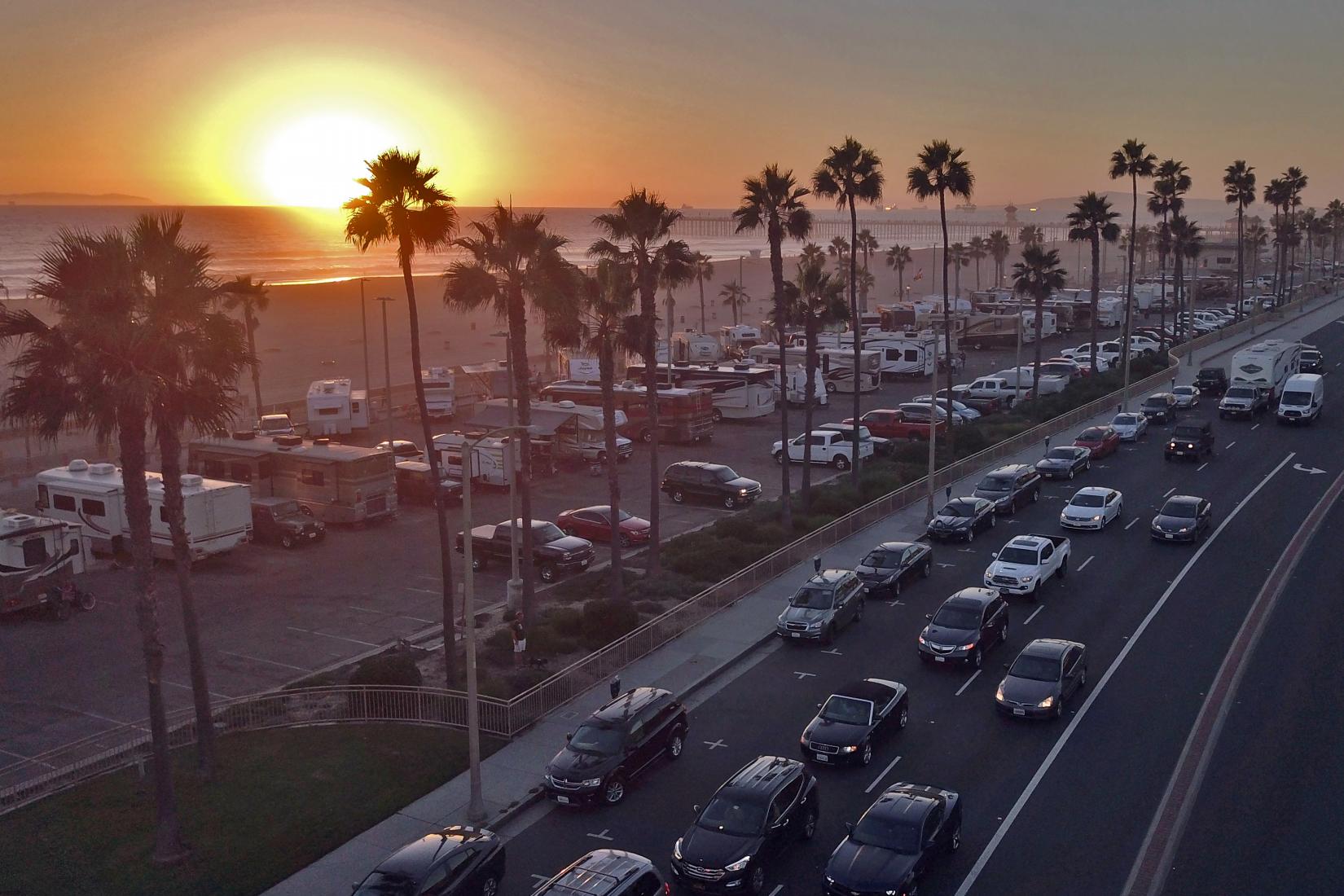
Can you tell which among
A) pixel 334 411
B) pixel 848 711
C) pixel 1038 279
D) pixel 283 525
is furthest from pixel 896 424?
pixel 848 711

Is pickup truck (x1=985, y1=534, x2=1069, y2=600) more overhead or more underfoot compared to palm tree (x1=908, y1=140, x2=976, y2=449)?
more underfoot

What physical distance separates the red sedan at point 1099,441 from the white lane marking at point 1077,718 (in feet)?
35.1

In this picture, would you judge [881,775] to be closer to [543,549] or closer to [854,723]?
[854,723]

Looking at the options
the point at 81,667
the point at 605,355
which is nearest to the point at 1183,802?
the point at 605,355

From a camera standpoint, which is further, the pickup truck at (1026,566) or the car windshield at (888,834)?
the pickup truck at (1026,566)

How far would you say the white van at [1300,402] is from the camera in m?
61.7

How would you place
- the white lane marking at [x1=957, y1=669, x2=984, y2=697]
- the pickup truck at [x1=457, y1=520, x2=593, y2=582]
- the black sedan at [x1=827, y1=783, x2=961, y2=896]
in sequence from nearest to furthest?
the black sedan at [x1=827, y1=783, x2=961, y2=896], the white lane marking at [x1=957, y1=669, x2=984, y2=697], the pickup truck at [x1=457, y1=520, x2=593, y2=582]

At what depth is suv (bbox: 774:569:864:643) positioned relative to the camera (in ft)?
106

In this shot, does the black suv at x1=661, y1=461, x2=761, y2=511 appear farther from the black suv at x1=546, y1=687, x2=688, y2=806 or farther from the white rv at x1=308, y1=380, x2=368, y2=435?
the black suv at x1=546, y1=687, x2=688, y2=806

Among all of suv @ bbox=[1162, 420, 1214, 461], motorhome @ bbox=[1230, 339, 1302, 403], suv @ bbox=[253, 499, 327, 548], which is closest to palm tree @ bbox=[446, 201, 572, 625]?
suv @ bbox=[253, 499, 327, 548]

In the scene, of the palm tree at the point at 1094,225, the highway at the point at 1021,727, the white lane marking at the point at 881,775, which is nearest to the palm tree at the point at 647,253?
the highway at the point at 1021,727

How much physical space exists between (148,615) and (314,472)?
27359 mm

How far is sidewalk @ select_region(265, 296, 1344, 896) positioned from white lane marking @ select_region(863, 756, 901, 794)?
6391 mm

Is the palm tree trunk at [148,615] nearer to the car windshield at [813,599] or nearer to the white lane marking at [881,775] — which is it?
the white lane marking at [881,775]
